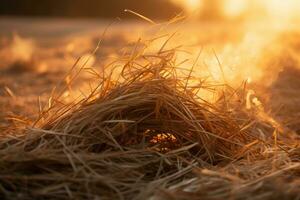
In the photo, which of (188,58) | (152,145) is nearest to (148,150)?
(152,145)

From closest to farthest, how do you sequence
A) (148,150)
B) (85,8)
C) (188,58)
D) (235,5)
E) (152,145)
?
(148,150) < (152,145) < (188,58) < (235,5) < (85,8)

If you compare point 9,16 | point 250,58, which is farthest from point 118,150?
point 9,16

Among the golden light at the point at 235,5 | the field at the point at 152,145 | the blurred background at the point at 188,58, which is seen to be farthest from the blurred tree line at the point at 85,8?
the field at the point at 152,145

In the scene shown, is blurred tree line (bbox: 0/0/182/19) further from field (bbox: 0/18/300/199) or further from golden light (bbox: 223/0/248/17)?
field (bbox: 0/18/300/199)

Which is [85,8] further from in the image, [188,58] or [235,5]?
[188,58]

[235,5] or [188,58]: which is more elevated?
[235,5]

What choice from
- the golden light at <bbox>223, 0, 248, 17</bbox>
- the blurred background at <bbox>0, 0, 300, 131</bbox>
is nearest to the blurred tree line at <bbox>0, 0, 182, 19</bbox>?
the golden light at <bbox>223, 0, 248, 17</bbox>
